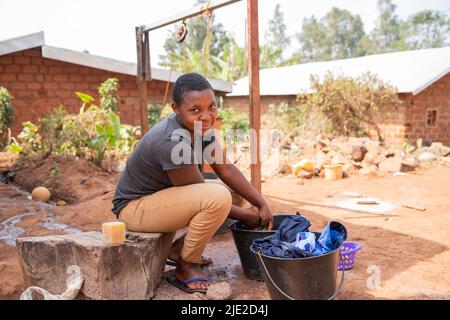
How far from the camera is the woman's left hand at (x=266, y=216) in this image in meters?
3.10

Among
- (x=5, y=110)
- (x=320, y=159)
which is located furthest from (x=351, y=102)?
(x=5, y=110)

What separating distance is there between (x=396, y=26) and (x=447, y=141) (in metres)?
33.5

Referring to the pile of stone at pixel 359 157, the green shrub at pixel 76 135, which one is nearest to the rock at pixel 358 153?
the pile of stone at pixel 359 157

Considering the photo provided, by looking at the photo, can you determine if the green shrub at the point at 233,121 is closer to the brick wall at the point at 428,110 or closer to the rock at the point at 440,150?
the brick wall at the point at 428,110

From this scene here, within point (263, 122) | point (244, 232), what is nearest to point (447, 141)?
point (263, 122)

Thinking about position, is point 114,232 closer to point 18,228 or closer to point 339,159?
point 18,228

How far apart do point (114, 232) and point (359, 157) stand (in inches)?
301

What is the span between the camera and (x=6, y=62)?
9344mm

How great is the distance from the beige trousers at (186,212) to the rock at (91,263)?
0.16m

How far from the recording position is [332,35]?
44.2m

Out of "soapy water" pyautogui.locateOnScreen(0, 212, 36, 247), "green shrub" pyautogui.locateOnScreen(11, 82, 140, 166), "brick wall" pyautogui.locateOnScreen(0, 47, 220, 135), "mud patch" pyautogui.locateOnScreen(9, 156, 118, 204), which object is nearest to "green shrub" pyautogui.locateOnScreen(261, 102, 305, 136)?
"brick wall" pyautogui.locateOnScreen(0, 47, 220, 135)

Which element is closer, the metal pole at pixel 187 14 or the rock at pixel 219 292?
the rock at pixel 219 292

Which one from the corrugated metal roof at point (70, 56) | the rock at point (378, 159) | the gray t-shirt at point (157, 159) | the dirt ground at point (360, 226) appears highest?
the corrugated metal roof at point (70, 56)
